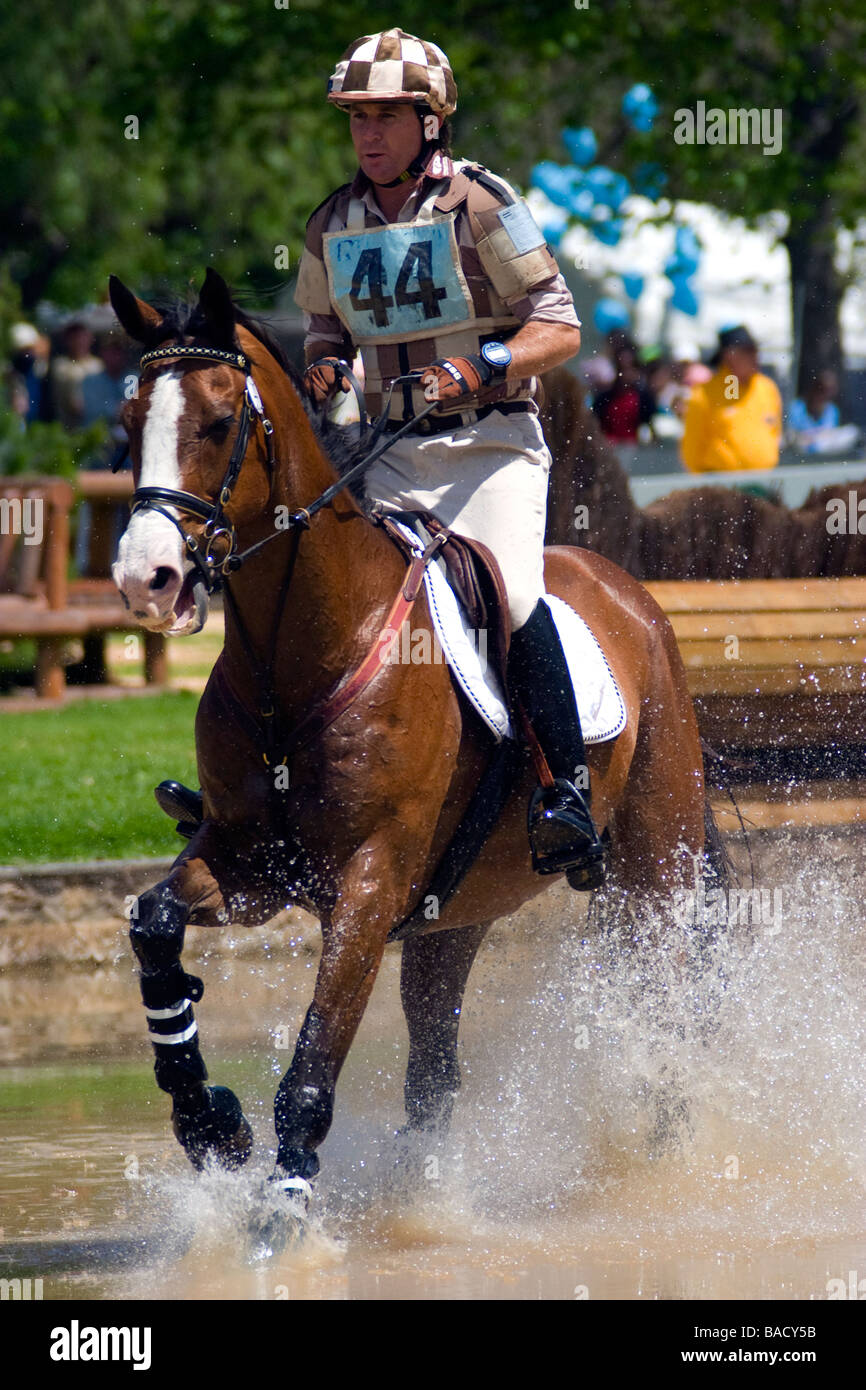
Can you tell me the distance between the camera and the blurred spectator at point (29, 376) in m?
19.2

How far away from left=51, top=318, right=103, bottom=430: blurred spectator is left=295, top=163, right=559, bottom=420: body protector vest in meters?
13.4

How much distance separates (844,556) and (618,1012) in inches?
177

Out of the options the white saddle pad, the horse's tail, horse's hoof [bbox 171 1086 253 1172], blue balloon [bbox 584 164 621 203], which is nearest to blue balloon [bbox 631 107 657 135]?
blue balloon [bbox 584 164 621 203]

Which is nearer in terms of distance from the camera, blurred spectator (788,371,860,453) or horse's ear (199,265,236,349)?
horse's ear (199,265,236,349)

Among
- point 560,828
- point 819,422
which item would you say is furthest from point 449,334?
point 819,422

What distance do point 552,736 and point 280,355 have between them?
131cm

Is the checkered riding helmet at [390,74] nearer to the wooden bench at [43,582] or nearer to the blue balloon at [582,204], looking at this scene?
the wooden bench at [43,582]

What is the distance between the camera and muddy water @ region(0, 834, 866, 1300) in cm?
491

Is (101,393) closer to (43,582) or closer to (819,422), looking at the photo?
(43,582)

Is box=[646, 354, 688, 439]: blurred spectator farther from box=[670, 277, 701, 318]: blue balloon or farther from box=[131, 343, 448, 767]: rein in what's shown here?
box=[131, 343, 448, 767]: rein

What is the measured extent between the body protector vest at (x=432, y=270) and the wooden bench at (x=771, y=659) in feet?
12.2

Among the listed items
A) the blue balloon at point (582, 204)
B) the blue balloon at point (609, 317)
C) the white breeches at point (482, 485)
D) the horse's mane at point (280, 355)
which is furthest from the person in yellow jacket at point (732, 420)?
the horse's mane at point (280, 355)
